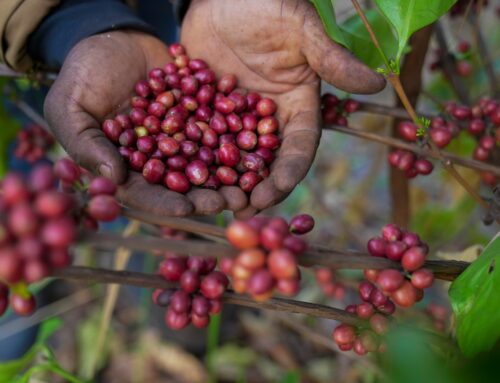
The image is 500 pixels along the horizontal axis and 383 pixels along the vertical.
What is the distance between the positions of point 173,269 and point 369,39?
29.0 inches

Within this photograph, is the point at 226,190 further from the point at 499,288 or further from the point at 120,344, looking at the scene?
the point at 120,344

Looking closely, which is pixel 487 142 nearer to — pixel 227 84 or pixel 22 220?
pixel 227 84

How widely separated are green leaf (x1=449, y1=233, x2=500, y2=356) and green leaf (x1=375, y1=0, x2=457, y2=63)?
15.1 inches

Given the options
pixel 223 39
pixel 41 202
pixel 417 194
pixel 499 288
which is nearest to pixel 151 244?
pixel 41 202

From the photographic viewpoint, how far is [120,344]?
2342 mm

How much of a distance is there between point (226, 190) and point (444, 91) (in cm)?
131

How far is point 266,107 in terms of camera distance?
1349 mm

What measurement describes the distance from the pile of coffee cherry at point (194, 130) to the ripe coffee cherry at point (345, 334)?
0.40 m

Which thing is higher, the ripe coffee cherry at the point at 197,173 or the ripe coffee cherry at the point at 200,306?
the ripe coffee cherry at the point at 200,306

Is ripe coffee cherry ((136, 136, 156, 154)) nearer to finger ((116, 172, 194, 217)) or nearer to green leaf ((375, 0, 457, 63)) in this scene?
finger ((116, 172, 194, 217))

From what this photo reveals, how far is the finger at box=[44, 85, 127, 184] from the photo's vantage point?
1085mm

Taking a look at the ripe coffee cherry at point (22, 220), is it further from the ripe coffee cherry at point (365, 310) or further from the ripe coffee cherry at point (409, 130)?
the ripe coffee cherry at point (409, 130)

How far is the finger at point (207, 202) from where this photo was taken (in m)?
1.08

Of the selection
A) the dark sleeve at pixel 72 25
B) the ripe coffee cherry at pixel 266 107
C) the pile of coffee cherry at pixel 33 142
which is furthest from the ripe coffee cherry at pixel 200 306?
the pile of coffee cherry at pixel 33 142
